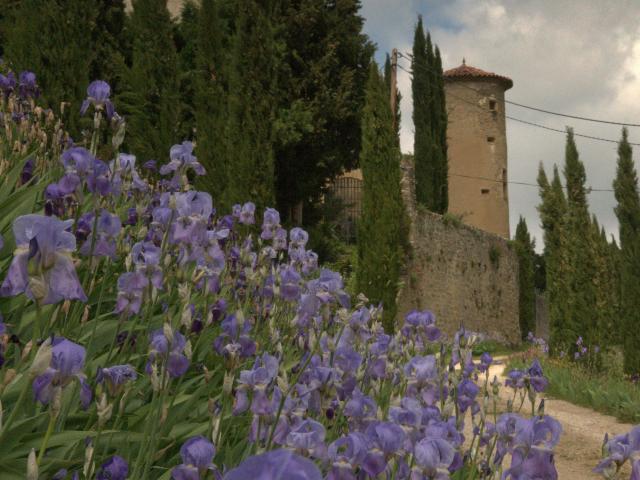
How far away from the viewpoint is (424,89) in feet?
70.1

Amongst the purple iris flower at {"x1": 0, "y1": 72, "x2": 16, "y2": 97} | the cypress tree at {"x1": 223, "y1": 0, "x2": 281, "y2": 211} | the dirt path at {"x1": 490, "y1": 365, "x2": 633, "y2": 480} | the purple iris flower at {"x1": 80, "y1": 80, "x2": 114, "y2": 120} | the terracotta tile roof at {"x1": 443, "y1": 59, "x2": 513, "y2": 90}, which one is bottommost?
the dirt path at {"x1": 490, "y1": 365, "x2": 633, "y2": 480}

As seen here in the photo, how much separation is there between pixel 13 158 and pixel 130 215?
230 cm

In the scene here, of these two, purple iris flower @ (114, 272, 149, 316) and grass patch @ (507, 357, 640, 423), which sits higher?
purple iris flower @ (114, 272, 149, 316)

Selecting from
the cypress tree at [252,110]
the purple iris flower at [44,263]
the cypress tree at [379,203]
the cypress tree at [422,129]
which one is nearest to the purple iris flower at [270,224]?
the purple iris flower at [44,263]

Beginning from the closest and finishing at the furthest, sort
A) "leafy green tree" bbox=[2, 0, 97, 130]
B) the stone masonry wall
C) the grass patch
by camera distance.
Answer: the grass patch < "leafy green tree" bbox=[2, 0, 97, 130] < the stone masonry wall

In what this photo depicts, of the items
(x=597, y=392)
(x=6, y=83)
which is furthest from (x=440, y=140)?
(x=6, y=83)

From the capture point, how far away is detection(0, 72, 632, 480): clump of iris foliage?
1.15 meters

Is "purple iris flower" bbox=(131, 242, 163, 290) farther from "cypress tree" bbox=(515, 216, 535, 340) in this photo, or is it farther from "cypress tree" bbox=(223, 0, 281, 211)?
"cypress tree" bbox=(515, 216, 535, 340)

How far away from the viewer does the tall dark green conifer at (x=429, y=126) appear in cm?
2041

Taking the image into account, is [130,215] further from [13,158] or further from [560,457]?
[560,457]

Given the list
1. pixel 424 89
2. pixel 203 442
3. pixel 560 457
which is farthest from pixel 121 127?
pixel 424 89

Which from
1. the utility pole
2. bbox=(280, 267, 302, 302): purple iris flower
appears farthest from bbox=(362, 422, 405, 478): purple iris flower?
the utility pole

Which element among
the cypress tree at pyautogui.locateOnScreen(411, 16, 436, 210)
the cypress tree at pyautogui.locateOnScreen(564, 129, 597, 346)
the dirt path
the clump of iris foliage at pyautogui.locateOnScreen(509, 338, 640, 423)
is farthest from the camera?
the cypress tree at pyautogui.locateOnScreen(411, 16, 436, 210)

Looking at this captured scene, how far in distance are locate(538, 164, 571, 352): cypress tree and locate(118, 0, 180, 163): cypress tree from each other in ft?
35.2
